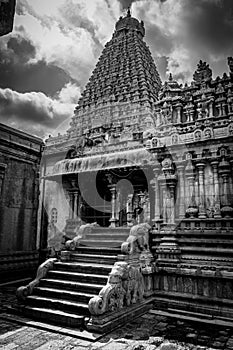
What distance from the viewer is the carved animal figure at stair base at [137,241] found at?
7.88 meters

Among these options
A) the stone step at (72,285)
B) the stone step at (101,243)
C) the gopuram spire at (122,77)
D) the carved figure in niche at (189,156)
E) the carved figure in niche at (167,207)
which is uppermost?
the gopuram spire at (122,77)

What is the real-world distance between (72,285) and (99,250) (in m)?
1.83

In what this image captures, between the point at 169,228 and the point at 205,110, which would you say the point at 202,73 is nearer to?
the point at 205,110

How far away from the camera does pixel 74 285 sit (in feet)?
23.9

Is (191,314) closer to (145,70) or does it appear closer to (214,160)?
(214,160)

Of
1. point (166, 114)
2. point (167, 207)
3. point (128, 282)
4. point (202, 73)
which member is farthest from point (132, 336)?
point (202, 73)

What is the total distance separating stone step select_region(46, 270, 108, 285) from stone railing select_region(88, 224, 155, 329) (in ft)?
1.95

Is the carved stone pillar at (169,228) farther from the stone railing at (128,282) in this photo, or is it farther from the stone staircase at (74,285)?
the stone staircase at (74,285)

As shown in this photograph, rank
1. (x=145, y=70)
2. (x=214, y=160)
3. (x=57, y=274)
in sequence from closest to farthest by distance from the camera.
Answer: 1. (x=57, y=274)
2. (x=214, y=160)
3. (x=145, y=70)

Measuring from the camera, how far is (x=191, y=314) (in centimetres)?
701

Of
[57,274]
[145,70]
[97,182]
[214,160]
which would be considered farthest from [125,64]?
[57,274]

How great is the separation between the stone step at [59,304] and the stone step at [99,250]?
226 centimetres

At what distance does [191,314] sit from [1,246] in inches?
298

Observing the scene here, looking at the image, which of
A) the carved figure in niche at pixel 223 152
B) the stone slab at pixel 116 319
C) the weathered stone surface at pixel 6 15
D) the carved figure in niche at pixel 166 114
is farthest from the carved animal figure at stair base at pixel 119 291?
the carved figure in niche at pixel 166 114
